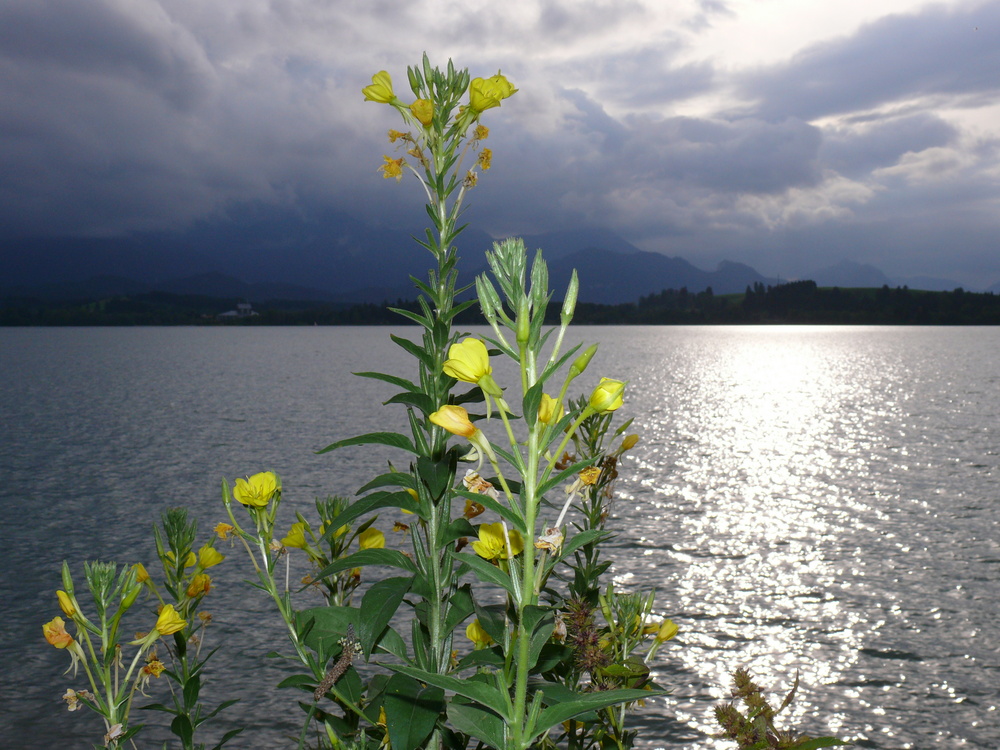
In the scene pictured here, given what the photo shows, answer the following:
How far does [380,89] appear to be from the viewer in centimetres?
269

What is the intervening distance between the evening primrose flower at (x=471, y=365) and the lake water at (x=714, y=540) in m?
6.00

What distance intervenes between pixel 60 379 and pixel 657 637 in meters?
58.3

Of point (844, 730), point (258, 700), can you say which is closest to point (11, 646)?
point (258, 700)

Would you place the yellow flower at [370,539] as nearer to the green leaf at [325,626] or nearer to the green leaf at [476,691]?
the green leaf at [325,626]

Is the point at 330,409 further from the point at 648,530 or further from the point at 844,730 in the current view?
the point at 844,730

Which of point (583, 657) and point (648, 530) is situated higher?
point (583, 657)

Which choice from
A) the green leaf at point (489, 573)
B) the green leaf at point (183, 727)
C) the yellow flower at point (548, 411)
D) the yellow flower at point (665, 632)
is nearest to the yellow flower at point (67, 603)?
the green leaf at point (183, 727)

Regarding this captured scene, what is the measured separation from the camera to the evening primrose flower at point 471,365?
1528 millimetres

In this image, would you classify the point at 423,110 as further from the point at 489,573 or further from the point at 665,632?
the point at 665,632

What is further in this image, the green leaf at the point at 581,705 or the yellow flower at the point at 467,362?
the yellow flower at the point at 467,362

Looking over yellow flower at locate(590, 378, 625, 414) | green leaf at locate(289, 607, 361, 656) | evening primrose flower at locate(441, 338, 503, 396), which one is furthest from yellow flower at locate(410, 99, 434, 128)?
green leaf at locate(289, 607, 361, 656)

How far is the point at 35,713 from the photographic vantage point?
6.89m

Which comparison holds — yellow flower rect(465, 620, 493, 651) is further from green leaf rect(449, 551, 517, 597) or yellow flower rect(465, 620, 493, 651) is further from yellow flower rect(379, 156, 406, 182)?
yellow flower rect(379, 156, 406, 182)

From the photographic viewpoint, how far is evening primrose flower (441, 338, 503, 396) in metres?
1.53
